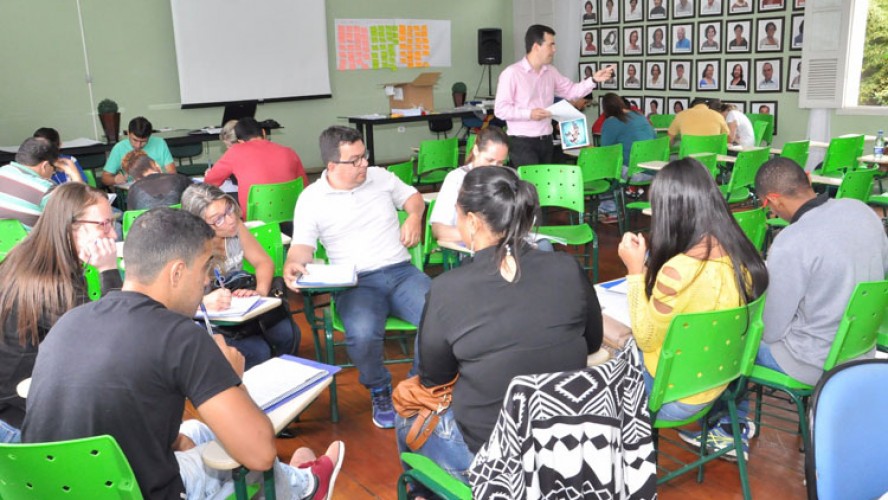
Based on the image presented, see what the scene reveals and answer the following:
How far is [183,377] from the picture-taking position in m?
1.59

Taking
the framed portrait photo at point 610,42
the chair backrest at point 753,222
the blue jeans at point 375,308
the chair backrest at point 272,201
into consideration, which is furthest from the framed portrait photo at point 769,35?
the blue jeans at point 375,308

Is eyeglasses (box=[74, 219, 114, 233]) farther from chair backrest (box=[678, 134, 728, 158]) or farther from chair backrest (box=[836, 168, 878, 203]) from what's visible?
chair backrest (box=[678, 134, 728, 158])

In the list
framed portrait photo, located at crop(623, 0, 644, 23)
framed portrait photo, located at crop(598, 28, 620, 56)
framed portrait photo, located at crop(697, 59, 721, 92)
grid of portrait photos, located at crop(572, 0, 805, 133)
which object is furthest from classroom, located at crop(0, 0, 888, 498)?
framed portrait photo, located at crop(598, 28, 620, 56)

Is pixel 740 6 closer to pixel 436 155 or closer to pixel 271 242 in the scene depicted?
pixel 436 155

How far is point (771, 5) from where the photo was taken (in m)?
8.87

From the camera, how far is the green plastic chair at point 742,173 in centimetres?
562

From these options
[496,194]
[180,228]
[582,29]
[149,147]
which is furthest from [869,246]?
[582,29]

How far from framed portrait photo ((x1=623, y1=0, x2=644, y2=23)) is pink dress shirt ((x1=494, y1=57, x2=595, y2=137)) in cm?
514

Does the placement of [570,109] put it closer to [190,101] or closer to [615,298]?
[615,298]

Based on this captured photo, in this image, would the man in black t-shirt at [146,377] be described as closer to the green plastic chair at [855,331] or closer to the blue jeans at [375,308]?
the blue jeans at [375,308]

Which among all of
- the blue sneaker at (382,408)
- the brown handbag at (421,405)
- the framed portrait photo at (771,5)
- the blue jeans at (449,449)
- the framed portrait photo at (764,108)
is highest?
the framed portrait photo at (771,5)

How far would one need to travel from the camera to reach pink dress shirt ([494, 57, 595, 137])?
230 inches

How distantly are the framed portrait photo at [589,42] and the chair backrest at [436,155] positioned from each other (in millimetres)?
5276

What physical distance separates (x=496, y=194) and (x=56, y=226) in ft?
4.70
